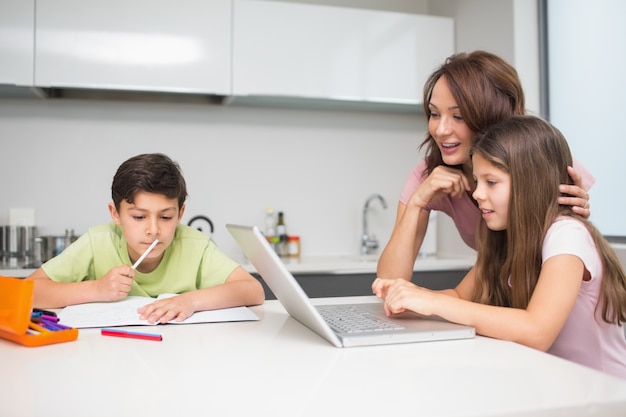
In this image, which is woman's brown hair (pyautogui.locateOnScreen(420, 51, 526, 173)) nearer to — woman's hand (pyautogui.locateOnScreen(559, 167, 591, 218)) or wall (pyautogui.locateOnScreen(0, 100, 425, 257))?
woman's hand (pyautogui.locateOnScreen(559, 167, 591, 218))

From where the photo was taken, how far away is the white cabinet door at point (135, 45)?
8.20 ft

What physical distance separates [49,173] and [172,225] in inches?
62.5

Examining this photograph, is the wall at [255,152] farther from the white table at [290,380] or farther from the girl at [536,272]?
the white table at [290,380]

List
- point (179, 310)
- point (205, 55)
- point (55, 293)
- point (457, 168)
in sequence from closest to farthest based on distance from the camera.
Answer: point (179, 310) < point (55, 293) < point (457, 168) < point (205, 55)

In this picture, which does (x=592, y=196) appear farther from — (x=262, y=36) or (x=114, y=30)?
(x=114, y=30)

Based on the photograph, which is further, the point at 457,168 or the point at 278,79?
the point at 278,79

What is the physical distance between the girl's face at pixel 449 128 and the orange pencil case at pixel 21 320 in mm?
1003

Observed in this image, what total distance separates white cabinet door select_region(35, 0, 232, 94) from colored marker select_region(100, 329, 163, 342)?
180 cm

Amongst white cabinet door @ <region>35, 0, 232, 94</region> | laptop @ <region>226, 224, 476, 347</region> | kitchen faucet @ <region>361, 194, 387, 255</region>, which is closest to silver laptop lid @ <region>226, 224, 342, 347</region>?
laptop @ <region>226, 224, 476, 347</region>

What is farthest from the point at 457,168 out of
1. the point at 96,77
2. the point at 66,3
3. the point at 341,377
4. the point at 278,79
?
the point at 66,3

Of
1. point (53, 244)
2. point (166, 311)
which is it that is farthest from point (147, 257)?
point (53, 244)

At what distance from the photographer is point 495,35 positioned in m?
2.77

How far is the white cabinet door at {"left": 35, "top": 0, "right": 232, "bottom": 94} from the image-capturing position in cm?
250

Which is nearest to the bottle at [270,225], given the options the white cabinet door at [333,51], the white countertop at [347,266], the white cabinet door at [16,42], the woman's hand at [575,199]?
the white countertop at [347,266]
